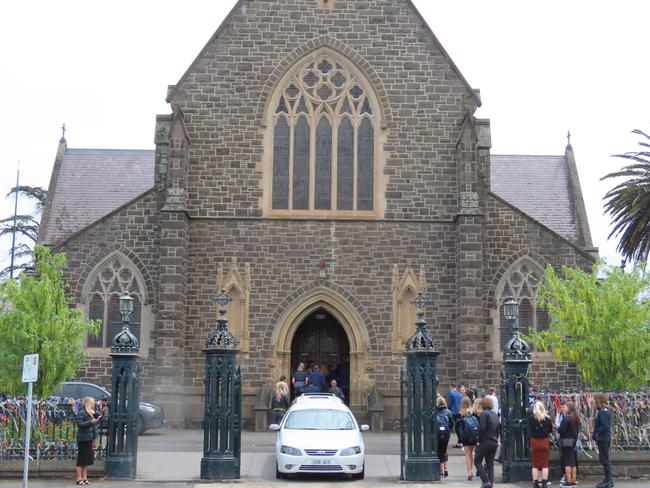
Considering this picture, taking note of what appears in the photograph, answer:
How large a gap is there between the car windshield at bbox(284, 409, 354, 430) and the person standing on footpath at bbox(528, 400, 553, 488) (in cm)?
374

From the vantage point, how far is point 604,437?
1652 cm

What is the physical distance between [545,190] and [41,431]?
21.5 m

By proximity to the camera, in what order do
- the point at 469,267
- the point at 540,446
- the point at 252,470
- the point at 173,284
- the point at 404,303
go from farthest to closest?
the point at 404,303
the point at 469,267
the point at 173,284
the point at 252,470
the point at 540,446

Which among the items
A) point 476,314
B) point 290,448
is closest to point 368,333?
point 476,314

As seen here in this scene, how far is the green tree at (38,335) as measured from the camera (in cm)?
2017

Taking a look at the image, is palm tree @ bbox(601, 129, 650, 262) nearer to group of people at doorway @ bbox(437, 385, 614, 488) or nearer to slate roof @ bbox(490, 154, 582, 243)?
slate roof @ bbox(490, 154, 582, 243)

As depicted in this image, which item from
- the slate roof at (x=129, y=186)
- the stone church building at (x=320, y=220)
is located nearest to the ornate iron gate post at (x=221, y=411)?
the stone church building at (x=320, y=220)

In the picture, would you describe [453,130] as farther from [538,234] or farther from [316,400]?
[316,400]

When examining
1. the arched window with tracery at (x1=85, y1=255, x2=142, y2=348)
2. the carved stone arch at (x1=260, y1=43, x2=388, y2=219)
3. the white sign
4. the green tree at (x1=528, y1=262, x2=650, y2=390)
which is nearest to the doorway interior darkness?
the carved stone arch at (x1=260, y1=43, x2=388, y2=219)

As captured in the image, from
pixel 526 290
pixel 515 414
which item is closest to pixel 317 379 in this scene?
pixel 526 290

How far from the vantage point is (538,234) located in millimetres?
27922

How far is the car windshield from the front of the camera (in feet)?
60.1

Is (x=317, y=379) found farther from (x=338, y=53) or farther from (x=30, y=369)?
(x=30, y=369)

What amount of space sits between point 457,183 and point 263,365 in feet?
25.4
